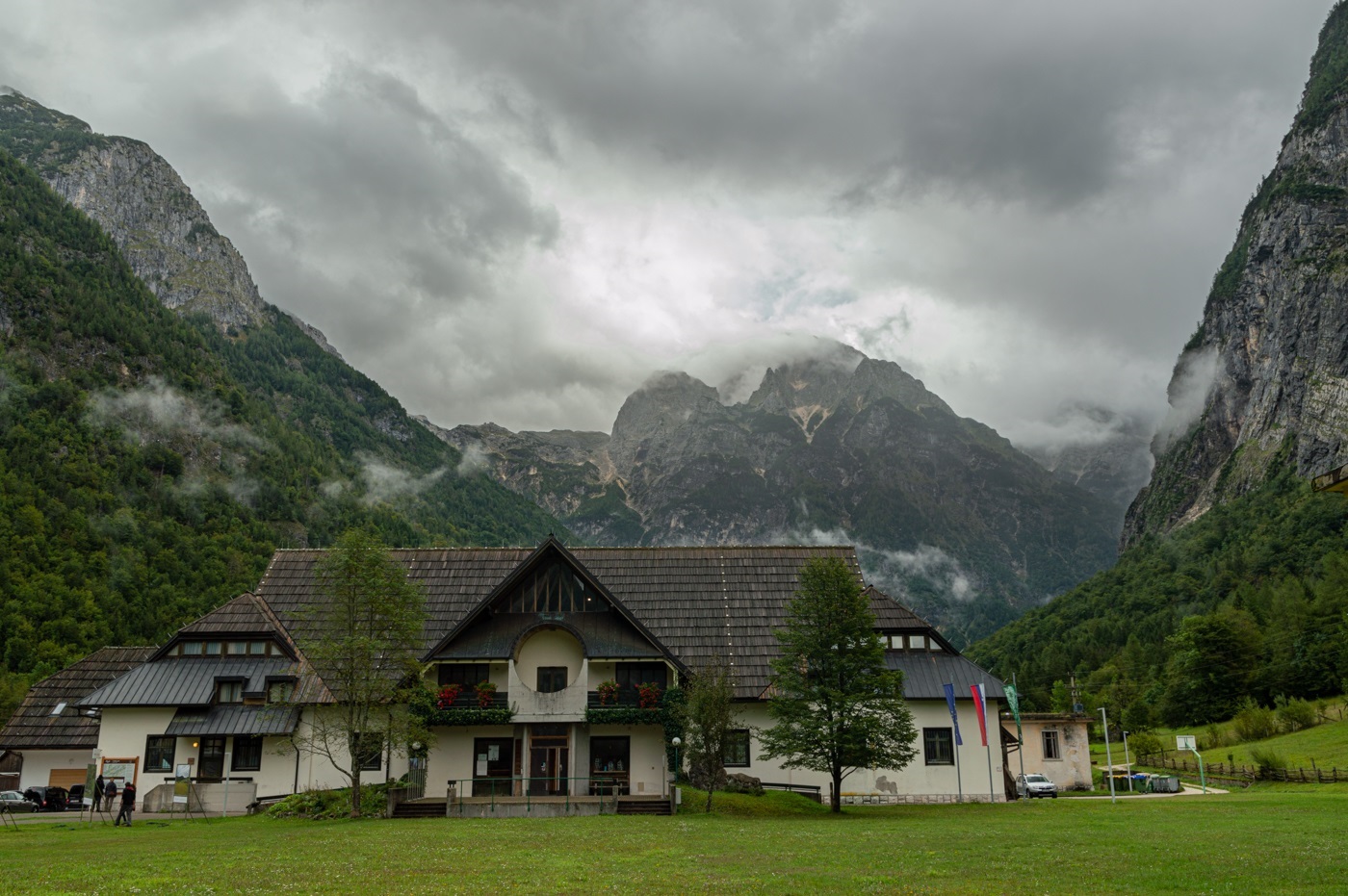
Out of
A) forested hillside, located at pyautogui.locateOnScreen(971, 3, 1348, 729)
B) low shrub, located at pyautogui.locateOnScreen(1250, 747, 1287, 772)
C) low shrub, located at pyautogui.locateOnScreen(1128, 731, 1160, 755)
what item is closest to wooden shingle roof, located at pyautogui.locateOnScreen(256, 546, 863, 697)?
low shrub, located at pyautogui.locateOnScreen(1250, 747, 1287, 772)

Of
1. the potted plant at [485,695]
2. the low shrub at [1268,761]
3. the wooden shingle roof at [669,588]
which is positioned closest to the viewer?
the potted plant at [485,695]

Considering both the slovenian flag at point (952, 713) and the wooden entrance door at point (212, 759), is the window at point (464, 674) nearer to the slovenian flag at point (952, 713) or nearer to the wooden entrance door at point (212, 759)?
the wooden entrance door at point (212, 759)

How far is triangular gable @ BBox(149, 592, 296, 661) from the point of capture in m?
40.9

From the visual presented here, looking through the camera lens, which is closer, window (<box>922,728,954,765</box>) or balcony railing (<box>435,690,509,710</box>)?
balcony railing (<box>435,690,509,710</box>)

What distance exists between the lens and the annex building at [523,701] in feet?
125

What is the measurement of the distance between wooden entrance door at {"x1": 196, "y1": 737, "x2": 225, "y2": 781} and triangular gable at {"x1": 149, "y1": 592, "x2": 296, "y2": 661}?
4.52 metres

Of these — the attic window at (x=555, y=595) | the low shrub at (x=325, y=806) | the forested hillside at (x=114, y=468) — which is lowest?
Answer: the low shrub at (x=325, y=806)

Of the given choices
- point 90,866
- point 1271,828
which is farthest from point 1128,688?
point 90,866

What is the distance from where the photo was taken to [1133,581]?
15575 centimetres

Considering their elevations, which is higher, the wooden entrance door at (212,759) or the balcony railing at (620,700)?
the balcony railing at (620,700)

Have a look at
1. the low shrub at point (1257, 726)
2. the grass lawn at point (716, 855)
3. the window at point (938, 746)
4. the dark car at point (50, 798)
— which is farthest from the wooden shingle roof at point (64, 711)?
the low shrub at point (1257, 726)

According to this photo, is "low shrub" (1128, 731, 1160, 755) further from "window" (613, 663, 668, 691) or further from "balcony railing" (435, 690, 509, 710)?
"balcony railing" (435, 690, 509, 710)

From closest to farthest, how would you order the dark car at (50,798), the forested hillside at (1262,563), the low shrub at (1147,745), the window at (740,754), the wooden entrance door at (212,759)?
the wooden entrance door at (212,759)
the window at (740,754)
the dark car at (50,798)
the low shrub at (1147,745)
the forested hillside at (1262,563)

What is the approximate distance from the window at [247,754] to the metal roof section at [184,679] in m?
1.93
